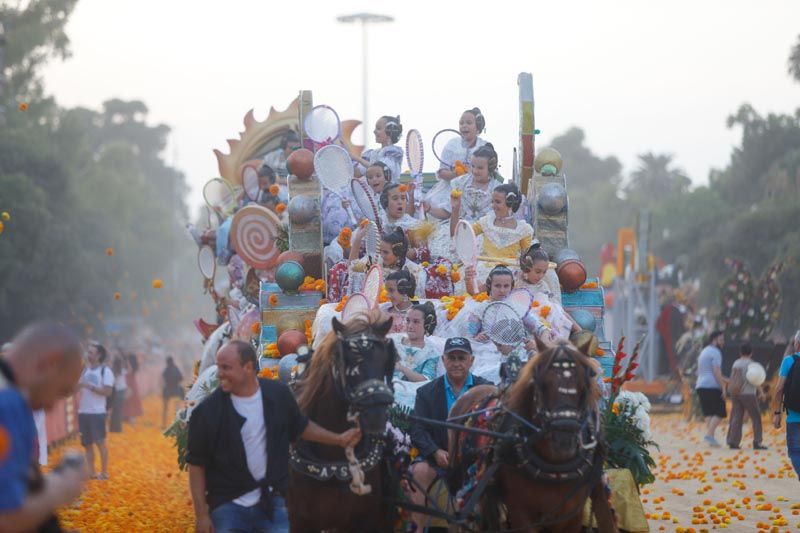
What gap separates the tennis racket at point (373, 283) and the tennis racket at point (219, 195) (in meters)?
7.69

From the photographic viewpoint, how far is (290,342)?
11.5m

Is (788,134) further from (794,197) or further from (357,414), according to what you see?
(357,414)

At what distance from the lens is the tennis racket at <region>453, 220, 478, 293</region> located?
1177 centimetres

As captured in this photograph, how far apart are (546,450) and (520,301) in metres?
3.12

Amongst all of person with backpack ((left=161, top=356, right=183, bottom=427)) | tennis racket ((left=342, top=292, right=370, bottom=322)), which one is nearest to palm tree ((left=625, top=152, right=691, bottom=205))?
person with backpack ((left=161, top=356, right=183, bottom=427))

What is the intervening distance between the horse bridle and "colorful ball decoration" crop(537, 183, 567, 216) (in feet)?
18.1

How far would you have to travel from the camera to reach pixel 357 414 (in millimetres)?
7293

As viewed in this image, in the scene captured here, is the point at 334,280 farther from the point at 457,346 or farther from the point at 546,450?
the point at 546,450

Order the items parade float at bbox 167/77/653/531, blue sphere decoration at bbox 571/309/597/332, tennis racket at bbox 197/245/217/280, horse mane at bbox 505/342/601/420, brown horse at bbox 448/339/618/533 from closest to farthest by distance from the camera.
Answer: brown horse at bbox 448/339/618/533, horse mane at bbox 505/342/601/420, parade float at bbox 167/77/653/531, blue sphere decoration at bbox 571/309/597/332, tennis racket at bbox 197/245/217/280

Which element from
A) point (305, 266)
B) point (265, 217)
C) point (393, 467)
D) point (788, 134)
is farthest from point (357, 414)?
point (788, 134)

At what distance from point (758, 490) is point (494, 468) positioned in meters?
8.52

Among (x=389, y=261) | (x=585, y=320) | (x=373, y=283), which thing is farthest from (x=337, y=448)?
(x=585, y=320)

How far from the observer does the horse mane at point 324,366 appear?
7699mm

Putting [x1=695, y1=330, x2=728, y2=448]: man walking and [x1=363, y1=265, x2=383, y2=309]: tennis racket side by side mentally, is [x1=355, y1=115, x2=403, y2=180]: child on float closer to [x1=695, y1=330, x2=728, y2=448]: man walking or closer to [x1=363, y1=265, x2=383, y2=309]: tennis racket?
[x1=363, y1=265, x2=383, y2=309]: tennis racket
